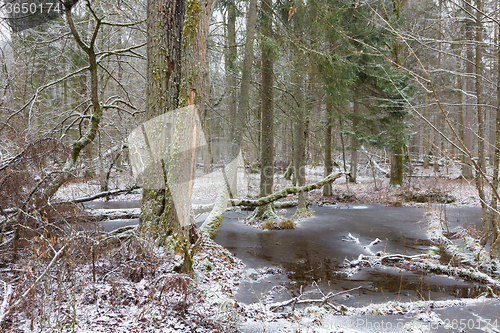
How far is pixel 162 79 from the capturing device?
520 centimetres

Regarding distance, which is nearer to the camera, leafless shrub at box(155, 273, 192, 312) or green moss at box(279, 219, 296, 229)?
leafless shrub at box(155, 273, 192, 312)

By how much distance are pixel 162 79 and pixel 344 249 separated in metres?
6.11

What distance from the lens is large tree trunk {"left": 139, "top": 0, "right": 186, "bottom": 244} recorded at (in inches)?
203

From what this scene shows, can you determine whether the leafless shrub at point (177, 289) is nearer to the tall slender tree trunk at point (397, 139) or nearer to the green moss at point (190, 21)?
the green moss at point (190, 21)

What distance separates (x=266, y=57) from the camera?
10539 mm

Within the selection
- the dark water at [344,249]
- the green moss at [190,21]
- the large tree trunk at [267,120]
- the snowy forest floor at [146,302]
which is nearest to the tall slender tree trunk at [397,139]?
the dark water at [344,249]

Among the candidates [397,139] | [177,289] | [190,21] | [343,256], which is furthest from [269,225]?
[397,139]

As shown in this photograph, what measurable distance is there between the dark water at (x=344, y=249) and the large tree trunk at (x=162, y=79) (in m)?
1.93

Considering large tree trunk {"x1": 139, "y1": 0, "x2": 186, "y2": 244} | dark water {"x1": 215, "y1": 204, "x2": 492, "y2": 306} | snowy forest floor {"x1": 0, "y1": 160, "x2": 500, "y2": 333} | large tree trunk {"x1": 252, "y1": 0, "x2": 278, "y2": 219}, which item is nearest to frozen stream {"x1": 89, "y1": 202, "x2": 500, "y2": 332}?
dark water {"x1": 215, "y1": 204, "x2": 492, "y2": 306}

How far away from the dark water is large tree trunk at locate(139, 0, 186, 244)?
1926 mm

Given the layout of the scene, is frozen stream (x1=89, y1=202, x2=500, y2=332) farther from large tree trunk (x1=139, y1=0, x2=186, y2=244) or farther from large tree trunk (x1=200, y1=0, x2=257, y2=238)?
large tree trunk (x1=139, y1=0, x2=186, y2=244)

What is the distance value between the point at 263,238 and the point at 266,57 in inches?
244

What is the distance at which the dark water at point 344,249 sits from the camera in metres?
5.31

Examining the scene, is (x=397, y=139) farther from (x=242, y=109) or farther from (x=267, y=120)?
(x=242, y=109)
